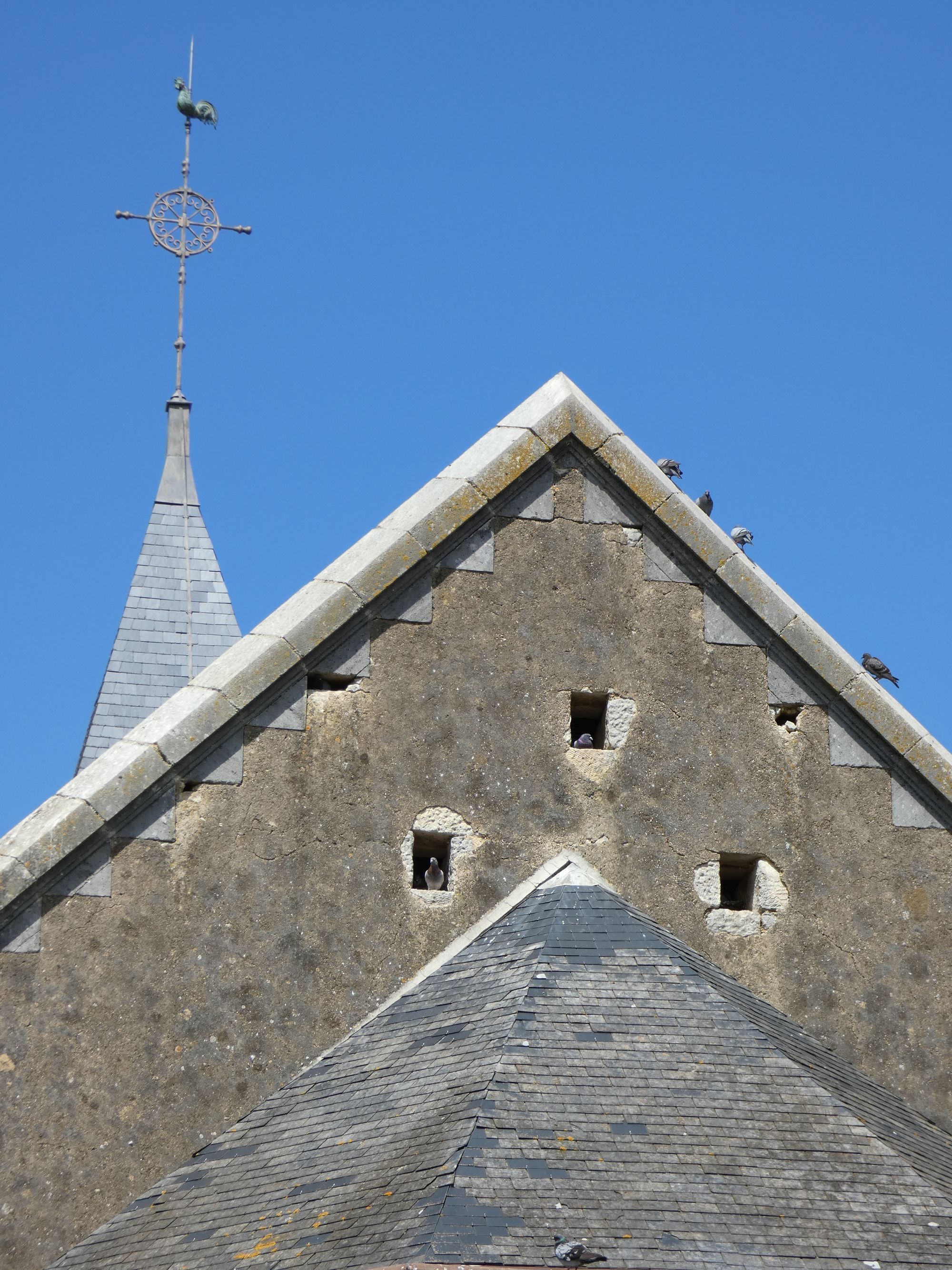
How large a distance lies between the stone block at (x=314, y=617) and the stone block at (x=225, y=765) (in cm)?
53

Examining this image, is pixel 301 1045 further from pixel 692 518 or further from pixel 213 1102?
pixel 692 518

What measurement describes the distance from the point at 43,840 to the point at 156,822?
1.82 feet

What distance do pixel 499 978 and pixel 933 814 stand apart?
9.18ft

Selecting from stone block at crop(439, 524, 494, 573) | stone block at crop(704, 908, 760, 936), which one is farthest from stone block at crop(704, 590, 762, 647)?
stone block at crop(704, 908, 760, 936)

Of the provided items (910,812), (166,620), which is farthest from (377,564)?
(166,620)

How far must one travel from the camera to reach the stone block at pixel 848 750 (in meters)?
10.4

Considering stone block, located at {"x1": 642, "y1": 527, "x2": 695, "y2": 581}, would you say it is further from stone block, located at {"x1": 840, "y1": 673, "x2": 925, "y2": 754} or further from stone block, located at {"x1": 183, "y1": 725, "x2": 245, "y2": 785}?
stone block, located at {"x1": 183, "y1": 725, "x2": 245, "y2": 785}

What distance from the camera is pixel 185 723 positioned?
31.3 ft

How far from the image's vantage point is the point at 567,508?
10562 mm

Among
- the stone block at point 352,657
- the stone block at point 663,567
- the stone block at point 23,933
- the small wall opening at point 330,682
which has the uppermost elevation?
the stone block at point 663,567

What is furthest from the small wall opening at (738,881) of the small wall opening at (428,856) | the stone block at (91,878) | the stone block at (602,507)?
the stone block at (91,878)

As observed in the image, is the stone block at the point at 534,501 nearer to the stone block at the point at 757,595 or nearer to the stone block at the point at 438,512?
the stone block at the point at 438,512

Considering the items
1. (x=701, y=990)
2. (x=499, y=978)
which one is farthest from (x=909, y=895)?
(x=499, y=978)

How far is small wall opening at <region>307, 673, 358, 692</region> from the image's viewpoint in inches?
392
